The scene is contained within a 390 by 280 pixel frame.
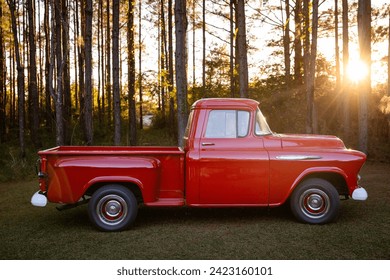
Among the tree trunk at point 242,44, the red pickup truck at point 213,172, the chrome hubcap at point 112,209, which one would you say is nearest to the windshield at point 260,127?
the red pickup truck at point 213,172

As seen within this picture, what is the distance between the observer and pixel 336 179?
6902 mm

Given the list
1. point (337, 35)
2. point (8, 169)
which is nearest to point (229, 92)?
point (337, 35)

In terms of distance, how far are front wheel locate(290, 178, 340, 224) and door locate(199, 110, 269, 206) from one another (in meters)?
0.56

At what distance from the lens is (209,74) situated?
22.5 meters

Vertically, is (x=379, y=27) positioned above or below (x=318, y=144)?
above

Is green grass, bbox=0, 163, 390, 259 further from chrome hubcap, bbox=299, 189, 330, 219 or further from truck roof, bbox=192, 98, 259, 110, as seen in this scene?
truck roof, bbox=192, 98, 259, 110

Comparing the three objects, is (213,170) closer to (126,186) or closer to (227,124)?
(227,124)

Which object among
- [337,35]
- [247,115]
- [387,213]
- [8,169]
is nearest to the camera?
[247,115]

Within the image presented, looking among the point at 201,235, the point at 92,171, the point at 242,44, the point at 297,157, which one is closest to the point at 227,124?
the point at 297,157

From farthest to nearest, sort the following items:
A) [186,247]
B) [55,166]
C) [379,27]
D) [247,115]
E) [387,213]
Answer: [379,27] < [387,213] < [247,115] < [55,166] < [186,247]

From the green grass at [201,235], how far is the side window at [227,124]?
5.02 feet

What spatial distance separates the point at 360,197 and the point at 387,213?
127 cm

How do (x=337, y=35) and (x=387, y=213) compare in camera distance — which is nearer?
(x=387, y=213)

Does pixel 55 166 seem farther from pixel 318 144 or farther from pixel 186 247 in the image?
pixel 318 144
